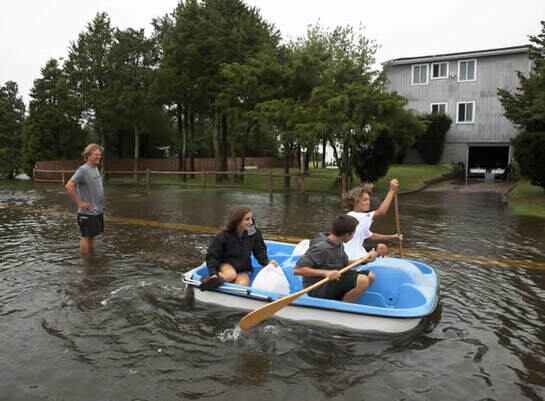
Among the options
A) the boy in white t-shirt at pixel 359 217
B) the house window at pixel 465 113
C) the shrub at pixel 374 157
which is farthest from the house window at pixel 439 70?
the boy in white t-shirt at pixel 359 217

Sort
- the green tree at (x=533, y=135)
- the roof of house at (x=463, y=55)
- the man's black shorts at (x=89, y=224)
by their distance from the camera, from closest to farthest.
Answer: the man's black shorts at (x=89, y=224), the green tree at (x=533, y=135), the roof of house at (x=463, y=55)

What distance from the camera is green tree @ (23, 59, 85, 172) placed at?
32.0 m

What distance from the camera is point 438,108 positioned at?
101 ft

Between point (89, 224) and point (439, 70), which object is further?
point (439, 70)

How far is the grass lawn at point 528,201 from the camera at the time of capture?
48.0ft

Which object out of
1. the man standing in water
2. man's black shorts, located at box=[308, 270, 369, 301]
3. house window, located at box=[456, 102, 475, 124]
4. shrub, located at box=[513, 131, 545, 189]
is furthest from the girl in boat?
house window, located at box=[456, 102, 475, 124]

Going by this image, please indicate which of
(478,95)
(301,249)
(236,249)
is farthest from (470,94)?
(236,249)

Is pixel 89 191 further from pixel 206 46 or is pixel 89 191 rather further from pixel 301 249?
pixel 206 46

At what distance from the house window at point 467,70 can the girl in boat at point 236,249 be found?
1094 inches

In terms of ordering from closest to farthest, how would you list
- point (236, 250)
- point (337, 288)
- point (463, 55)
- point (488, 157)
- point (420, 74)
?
point (337, 288), point (236, 250), point (463, 55), point (420, 74), point (488, 157)

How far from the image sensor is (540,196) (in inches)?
714

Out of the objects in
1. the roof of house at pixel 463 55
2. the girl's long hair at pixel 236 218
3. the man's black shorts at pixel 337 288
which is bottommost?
the man's black shorts at pixel 337 288

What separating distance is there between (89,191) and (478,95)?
27.5m

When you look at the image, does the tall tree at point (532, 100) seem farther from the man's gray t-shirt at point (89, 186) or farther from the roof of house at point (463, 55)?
the man's gray t-shirt at point (89, 186)
